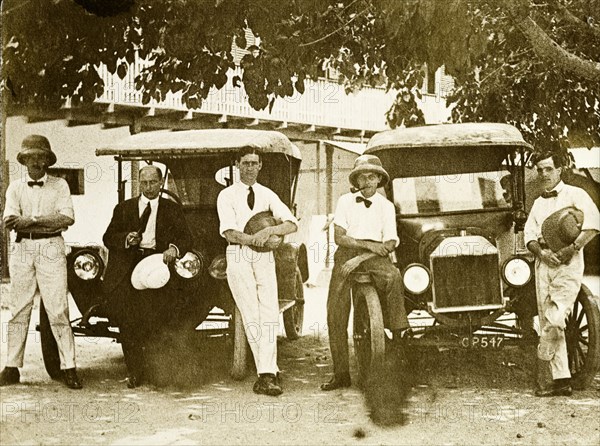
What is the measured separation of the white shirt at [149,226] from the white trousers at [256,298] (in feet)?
1.68

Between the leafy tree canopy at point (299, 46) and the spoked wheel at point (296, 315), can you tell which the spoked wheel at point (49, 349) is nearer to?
the leafy tree canopy at point (299, 46)

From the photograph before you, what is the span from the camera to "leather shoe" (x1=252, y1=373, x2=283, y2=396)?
5.32 m

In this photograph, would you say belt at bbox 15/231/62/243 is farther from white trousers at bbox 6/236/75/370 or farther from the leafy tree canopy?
the leafy tree canopy

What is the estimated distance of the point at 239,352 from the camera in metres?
5.43

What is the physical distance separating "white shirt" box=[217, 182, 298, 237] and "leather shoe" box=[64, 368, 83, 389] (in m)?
1.35

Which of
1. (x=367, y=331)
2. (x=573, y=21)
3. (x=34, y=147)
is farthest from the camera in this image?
(x=573, y=21)

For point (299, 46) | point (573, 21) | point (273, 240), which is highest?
point (573, 21)

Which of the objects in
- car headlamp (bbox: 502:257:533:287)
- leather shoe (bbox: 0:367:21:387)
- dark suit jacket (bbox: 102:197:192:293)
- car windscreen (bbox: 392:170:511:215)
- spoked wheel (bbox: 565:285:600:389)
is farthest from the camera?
car windscreen (bbox: 392:170:511:215)

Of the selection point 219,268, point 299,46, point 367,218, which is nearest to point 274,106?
point 299,46

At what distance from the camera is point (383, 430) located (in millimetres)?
5027

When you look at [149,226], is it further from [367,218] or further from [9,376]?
[367,218]

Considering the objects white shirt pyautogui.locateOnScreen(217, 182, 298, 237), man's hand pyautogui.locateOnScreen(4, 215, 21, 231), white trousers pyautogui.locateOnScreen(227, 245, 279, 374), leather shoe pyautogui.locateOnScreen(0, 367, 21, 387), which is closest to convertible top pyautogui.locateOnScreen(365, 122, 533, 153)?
white shirt pyautogui.locateOnScreen(217, 182, 298, 237)

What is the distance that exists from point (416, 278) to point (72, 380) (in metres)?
2.43

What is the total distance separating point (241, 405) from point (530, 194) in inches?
103
